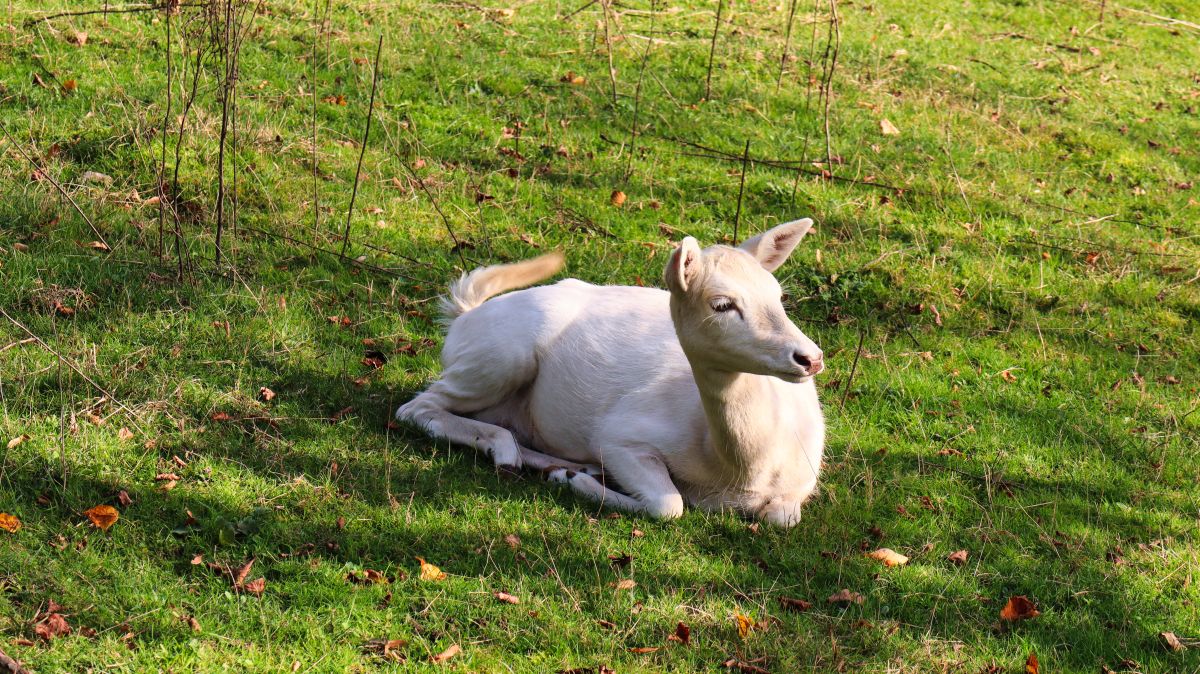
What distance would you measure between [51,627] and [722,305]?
2.79 metres

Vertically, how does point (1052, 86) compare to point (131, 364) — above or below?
above

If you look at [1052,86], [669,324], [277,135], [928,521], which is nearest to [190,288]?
[277,135]

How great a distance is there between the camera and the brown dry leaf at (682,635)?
4.70m

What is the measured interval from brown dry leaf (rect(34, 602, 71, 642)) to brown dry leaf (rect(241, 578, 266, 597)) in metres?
0.64

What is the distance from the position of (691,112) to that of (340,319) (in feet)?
15.2

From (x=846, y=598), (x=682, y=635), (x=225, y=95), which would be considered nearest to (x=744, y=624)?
(x=682, y=635)

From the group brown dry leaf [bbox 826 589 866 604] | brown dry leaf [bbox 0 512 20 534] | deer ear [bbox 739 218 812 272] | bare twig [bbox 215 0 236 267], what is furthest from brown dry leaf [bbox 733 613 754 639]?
bare twig [bbox 215 0 236 267]

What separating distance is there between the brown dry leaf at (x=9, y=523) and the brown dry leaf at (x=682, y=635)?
2585 millimetres

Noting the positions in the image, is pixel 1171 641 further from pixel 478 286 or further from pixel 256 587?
pixel 478 286

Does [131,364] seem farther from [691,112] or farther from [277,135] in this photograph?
[691,112]

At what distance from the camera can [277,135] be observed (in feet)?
29.9

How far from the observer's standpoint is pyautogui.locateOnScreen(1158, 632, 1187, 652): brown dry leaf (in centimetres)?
502

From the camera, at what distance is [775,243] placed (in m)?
5.59

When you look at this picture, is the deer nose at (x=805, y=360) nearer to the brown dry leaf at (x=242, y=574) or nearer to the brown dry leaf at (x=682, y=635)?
the brown dry leaf at (x=682, y=635)
